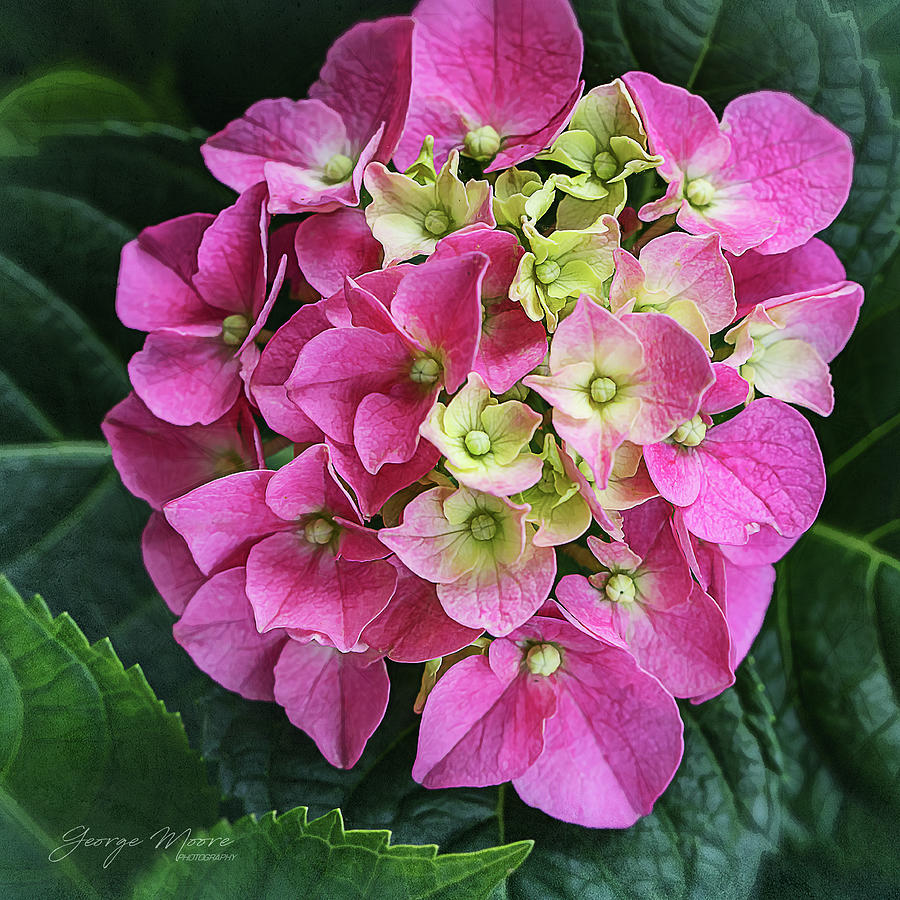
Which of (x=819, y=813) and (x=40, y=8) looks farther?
(x=819, y=813)

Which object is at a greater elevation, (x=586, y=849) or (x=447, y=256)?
(x=447, y=256)

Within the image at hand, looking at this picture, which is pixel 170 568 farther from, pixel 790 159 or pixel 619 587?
pixel 790 159

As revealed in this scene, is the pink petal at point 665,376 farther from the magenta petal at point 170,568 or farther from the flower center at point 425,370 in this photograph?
the magenta petal at point 170,568

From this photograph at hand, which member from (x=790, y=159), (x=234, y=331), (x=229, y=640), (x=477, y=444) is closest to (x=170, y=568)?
(x=229, y=640)

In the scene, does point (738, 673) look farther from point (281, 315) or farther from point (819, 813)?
point (281, 315)

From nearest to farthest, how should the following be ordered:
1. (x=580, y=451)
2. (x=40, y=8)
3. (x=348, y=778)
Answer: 1. (x=580, y=451)
2. (x=40, y=8)
3. (x=348, y=778)

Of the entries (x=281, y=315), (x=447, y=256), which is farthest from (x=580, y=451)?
(x=281, y=315)
